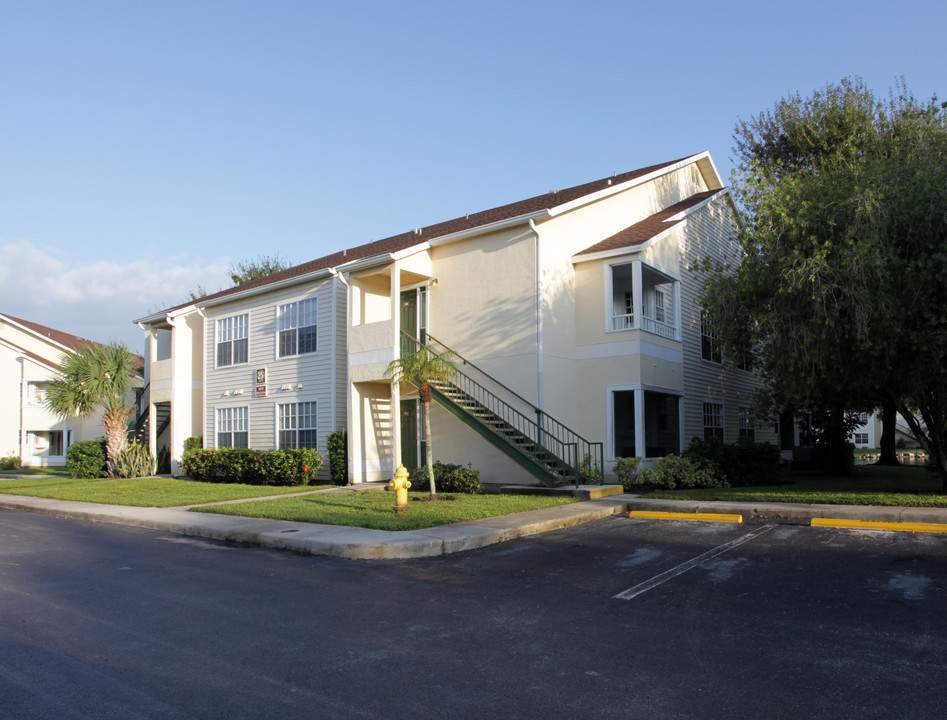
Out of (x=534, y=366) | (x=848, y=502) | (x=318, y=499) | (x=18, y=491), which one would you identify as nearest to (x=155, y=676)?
(x=318, y=499)

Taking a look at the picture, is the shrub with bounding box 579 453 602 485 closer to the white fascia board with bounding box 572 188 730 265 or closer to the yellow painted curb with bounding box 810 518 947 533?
the white fascia board with bounding box 572 188 730 265

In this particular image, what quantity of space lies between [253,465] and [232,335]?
5.42 m

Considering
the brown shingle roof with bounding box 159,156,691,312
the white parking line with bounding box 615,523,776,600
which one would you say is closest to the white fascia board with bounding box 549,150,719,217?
the brown shingle roof with bounding box 159,156,691,312

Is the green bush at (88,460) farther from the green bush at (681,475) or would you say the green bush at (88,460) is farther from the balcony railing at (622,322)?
the green bush at (681,475)

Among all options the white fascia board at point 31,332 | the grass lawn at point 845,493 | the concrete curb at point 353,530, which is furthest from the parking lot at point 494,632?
the white fascia board at point 31,332

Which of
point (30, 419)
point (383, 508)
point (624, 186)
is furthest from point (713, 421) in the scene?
point (30, 419)

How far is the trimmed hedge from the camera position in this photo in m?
19.7

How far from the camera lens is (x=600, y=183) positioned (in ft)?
72.5

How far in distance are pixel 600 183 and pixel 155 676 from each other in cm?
1979

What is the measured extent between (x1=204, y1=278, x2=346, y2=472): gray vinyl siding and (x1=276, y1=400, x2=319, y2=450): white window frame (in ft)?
0.49

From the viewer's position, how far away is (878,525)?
10695 mm

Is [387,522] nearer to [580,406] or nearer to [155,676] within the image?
[155,676]

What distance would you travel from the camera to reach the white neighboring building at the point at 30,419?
122ft

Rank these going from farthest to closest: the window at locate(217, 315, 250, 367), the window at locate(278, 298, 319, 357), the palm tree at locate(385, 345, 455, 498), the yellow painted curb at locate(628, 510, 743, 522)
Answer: the window at locate(217, 315, 250, 367) → the window at locate(278, 298, 319, 357) → the palm tree at locate(385, 345, 455, 498) → the yellow painted curb at locate(628, 510, 743, 522)
